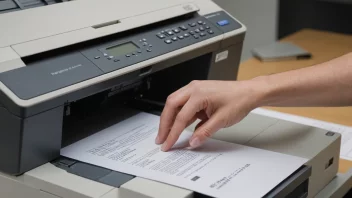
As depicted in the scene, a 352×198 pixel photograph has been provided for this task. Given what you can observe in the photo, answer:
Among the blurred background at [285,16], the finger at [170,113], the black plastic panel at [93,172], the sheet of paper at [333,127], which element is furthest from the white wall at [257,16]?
the black plastic panel at [93,172]

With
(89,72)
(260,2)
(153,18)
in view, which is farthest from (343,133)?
(260,2)

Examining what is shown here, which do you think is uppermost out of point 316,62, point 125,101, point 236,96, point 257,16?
point 236,96

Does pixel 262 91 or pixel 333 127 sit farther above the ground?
pixel 262 91

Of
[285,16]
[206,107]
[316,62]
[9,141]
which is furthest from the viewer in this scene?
[285,16]

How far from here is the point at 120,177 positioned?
34.4 inches

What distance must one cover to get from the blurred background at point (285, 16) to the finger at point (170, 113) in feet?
4.29

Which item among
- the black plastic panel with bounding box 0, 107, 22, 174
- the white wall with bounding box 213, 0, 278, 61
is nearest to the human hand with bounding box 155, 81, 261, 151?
the black plastic panel with bounding box 0, 107, 22, 174

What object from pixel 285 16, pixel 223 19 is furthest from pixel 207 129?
pixel 285 16

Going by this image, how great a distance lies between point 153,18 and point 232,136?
27 centimetres

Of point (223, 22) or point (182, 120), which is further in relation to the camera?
point (223, 22)

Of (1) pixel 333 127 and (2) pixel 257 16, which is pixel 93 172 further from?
(2) pixel 257 16

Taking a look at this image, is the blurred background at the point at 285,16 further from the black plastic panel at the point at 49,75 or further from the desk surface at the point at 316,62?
the black plastic panel at the point at 49,75

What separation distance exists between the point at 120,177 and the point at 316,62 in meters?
1.05

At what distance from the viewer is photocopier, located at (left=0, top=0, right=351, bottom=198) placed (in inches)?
33.7
